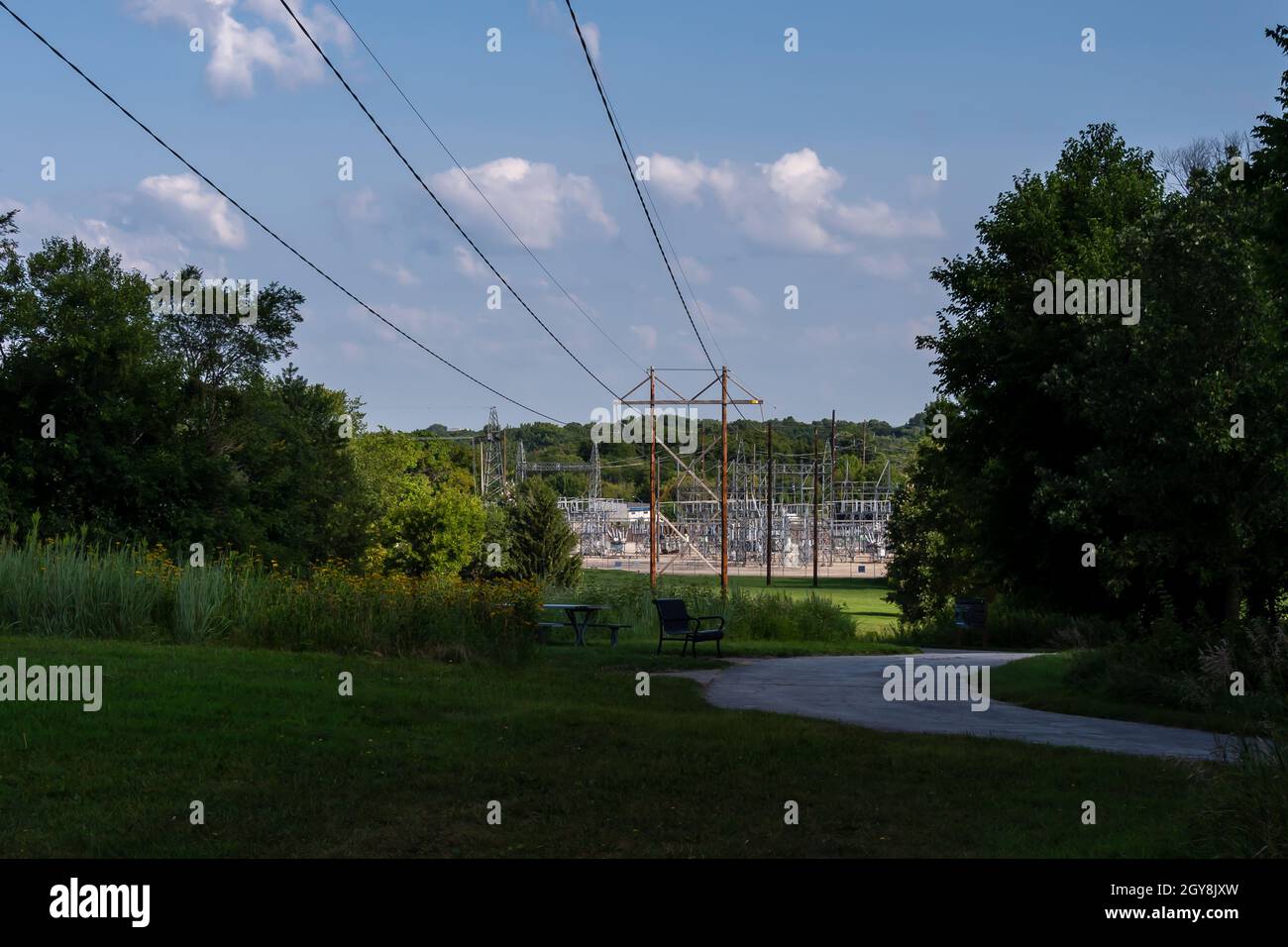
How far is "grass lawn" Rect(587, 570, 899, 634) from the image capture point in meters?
51.9

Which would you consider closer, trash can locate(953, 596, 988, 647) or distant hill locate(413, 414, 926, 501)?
trash can locate(953, 596, 988, 647)

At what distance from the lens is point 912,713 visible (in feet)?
47.6

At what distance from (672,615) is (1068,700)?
8790 millimetres

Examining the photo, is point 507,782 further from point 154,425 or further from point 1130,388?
point 154,425

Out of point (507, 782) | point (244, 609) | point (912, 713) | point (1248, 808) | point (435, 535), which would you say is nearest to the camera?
point (1248, 808)

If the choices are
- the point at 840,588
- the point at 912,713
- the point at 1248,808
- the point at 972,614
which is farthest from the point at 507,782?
the point at 840,588

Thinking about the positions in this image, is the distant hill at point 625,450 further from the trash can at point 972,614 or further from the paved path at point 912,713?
the paved path at point 912,713

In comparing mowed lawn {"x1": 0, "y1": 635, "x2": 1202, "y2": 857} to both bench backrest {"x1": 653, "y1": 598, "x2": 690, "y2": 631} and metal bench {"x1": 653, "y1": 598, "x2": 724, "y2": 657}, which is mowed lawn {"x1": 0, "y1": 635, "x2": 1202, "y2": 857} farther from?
Answer: bench backrest {"x1": 653, "y1": 598, "x2": 690, "y2": 631}

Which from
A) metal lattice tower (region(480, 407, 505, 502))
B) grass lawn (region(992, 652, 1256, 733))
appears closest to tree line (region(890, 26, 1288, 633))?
grass lawn (region(992, 652, 1256, 733))

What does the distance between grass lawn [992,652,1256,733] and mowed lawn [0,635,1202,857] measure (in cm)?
354

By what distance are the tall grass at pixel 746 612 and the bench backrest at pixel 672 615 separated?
5.05 m
